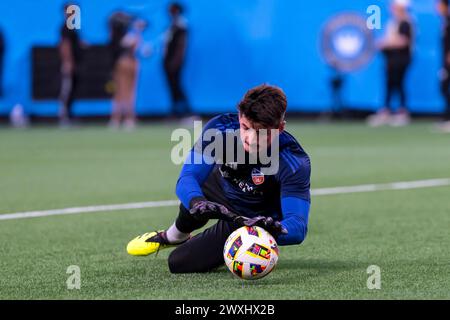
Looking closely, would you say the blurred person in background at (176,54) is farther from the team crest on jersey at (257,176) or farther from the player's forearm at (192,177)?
the team crest on jersey at (257,176)

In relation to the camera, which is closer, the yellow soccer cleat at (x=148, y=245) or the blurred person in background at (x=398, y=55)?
the yellow soccer cleat at (x=148, y=245)

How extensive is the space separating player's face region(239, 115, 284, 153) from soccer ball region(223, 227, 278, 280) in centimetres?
51

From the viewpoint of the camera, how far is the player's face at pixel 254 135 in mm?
6309

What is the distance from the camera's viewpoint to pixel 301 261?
7355 mm

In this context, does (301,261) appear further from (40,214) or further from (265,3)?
(265,3)

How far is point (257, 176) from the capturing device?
21.9 ft

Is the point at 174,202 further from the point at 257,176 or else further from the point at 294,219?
the point at 294,219

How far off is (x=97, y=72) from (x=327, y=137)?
7.20 m

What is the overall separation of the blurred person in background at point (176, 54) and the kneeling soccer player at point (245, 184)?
17934 mm

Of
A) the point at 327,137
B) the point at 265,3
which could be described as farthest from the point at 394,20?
the point at 327,137

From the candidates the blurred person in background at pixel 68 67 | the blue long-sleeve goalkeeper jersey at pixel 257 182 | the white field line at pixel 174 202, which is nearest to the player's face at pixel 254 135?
the blue long-sleeve goalkeeper jersey at pixel 257 182

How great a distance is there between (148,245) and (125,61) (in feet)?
57.8
